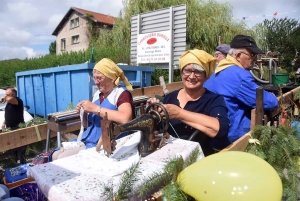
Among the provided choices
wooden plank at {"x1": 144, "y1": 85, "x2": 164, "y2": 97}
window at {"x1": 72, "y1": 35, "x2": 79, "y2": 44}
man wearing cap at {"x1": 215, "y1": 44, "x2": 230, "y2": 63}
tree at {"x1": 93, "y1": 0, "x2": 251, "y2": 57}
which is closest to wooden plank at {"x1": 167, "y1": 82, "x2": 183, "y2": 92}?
wooden plank at {"x1": 144, "y1": 85, "x2": 164, "y2": 97}

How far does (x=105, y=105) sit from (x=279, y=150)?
5.06ft

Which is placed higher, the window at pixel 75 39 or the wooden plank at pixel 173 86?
the window at pixel 75 39

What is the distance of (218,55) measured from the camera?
169 inches

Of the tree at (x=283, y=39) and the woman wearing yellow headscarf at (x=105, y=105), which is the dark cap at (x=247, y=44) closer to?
the woman wearing yellow headscarf at (x=105, y=105)

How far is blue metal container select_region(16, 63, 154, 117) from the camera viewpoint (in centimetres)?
506

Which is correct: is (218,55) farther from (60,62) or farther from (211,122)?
(60,62)

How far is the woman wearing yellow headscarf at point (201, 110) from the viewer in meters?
1.99

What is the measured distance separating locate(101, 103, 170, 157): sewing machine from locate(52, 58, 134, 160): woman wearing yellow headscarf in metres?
0.51

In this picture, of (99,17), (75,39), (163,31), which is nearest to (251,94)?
(163,31)

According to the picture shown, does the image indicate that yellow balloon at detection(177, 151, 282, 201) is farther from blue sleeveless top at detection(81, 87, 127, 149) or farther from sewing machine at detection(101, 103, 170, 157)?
blue sleeveless top at detection(81, 87, 127, 149)

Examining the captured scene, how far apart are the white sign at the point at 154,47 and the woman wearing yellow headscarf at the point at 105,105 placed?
4.88m

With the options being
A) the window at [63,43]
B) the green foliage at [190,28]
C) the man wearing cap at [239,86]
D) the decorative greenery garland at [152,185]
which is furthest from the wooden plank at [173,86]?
the window at [63,43]

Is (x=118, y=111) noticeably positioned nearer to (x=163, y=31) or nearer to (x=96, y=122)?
(x=96, y=122)

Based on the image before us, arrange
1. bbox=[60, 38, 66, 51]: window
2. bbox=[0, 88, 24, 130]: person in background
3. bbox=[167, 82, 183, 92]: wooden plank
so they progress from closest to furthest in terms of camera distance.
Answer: bbox=[167, 82, 183, 92]: wooden plank
bbox=[0, 88, 24, 130]: person in background
bbox=[60, 38, 66, 51]: window
